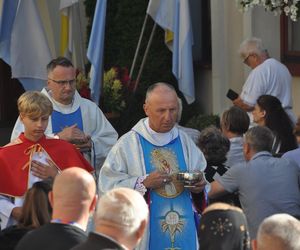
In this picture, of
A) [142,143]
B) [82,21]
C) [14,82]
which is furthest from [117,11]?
[142,143]

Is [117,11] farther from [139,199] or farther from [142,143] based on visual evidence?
[139,199]

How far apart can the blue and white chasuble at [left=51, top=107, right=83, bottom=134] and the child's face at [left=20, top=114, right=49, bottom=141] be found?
41.6 inches

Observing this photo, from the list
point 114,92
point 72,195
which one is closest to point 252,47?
point 114,92

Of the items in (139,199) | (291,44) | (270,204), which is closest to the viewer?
(139,199)

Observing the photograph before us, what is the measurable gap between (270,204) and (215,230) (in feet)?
7.69

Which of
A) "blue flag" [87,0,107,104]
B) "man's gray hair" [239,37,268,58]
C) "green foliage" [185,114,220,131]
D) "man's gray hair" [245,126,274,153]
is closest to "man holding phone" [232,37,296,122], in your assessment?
"man's gray hair" [239,37,268,58]

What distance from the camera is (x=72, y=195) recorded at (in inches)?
198

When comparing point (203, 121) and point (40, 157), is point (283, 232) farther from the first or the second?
point (203, 121)

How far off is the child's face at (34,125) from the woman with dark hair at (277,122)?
243 centimetres

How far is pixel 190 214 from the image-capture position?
718cm

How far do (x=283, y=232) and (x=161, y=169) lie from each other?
2442 millimetres

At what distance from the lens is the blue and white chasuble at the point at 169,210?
23.4 feet

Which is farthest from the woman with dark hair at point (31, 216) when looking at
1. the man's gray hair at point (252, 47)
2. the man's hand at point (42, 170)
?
the man's gray hair at point (252, 47)

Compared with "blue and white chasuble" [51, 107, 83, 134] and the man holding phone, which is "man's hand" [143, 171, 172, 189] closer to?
"blue and white chasuble" [51, 107, 83, 134]
